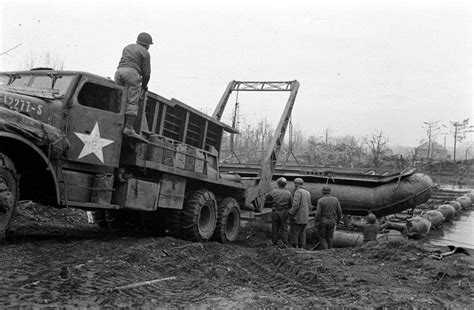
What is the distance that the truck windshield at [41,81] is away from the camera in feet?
23.0

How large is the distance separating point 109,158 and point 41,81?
141 cm

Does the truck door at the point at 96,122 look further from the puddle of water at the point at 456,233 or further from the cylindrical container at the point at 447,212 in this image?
the cylindrical container at the point at 447,212

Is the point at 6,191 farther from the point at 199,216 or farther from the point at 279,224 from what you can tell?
the point at 279,224

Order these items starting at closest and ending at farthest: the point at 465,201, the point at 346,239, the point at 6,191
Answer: the point at 6,191 → the point at 346,239 → the point at 465,201

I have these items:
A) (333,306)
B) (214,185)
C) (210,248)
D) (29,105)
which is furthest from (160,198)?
(333,306)

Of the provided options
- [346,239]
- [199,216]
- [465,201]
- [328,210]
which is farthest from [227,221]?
[465,201]

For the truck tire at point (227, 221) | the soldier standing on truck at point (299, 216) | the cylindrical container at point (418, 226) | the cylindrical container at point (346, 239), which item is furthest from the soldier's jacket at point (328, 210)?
the cylindrical container at point (418, 226)

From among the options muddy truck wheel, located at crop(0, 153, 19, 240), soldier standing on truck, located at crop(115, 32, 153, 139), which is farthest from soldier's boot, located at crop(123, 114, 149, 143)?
muddy truck wheel, located at crop(0, 153, 19, 240)

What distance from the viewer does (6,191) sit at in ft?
18.8

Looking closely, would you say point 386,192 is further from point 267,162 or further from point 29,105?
point 29,105

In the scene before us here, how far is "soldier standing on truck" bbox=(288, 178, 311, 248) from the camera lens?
404 inches

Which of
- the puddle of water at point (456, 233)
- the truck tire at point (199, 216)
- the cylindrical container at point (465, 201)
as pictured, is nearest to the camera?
the truck tire at point (199, 216)

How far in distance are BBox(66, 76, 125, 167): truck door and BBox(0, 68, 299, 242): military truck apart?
0.01m

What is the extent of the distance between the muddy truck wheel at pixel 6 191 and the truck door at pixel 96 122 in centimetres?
103
